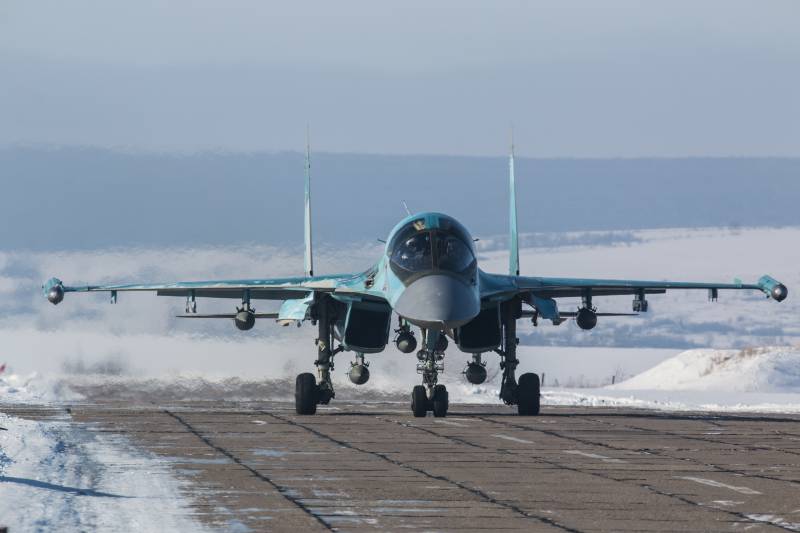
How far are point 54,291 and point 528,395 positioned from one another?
11.3 m

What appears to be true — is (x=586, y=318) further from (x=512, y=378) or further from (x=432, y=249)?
(x=432, y=249)

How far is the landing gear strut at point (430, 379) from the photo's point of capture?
29438 mm

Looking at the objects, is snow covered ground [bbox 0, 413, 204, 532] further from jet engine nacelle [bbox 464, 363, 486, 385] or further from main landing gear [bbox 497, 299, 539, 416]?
main landing gear [bbox 497, 299, 539, 416]

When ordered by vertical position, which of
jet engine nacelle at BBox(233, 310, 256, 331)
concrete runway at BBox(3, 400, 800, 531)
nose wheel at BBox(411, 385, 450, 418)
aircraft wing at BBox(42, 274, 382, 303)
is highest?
aircraft wing at BBox(42, 274, 382, 303)

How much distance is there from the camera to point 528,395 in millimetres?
32469

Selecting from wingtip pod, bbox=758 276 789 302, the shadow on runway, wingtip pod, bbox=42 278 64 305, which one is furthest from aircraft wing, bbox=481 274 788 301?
the shadow on runway

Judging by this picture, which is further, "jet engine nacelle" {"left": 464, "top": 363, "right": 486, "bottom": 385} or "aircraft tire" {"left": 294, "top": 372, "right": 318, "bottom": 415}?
"jet engine nacelle" {"left": 464, "top": 363, "right": 486, "bottom": 385}

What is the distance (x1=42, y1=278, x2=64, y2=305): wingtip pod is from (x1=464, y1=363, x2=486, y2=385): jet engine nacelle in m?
9.71

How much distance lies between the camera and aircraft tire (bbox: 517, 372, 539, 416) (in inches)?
1276

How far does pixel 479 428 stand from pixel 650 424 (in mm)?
4186

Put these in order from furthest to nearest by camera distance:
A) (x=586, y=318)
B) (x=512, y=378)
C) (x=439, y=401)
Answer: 1. (x=586, y=318)
2. (x=512, y=378)
3. (x=439, y=401)

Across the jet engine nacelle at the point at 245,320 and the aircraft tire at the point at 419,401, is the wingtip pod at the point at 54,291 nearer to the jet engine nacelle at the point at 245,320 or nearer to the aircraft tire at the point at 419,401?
the jet engine nacelle at the point at 245,320

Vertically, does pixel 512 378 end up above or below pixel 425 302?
below

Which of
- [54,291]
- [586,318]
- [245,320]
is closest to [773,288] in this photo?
[586,318]
